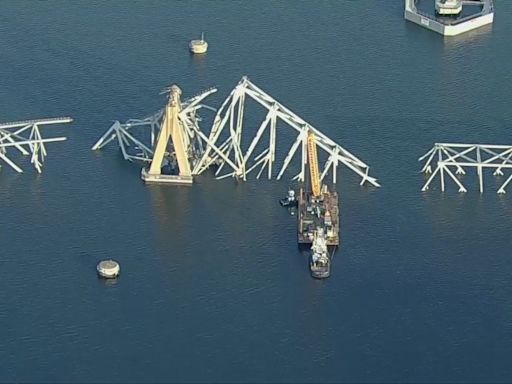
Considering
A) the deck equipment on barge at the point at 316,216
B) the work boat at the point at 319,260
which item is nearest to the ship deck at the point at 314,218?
the deck equipment on barge at the point at 316,216

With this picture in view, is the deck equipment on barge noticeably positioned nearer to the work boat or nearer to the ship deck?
the ship deck

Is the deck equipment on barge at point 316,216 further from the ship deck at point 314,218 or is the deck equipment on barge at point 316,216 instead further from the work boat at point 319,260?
the work boat at point 319,260

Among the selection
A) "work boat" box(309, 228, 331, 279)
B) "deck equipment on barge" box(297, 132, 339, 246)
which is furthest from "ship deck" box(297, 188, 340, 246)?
"work boat" box(309, 228, 331, 279)

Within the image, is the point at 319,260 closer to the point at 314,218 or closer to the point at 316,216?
the point at 314,218

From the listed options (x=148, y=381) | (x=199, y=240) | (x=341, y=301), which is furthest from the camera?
(x=199, y=240)

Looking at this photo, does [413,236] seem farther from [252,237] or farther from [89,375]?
[89,375]

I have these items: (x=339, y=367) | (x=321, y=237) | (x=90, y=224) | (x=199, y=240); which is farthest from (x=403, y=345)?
(x=90, y=224)

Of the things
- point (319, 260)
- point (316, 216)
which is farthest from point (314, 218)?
point (319, 260)
